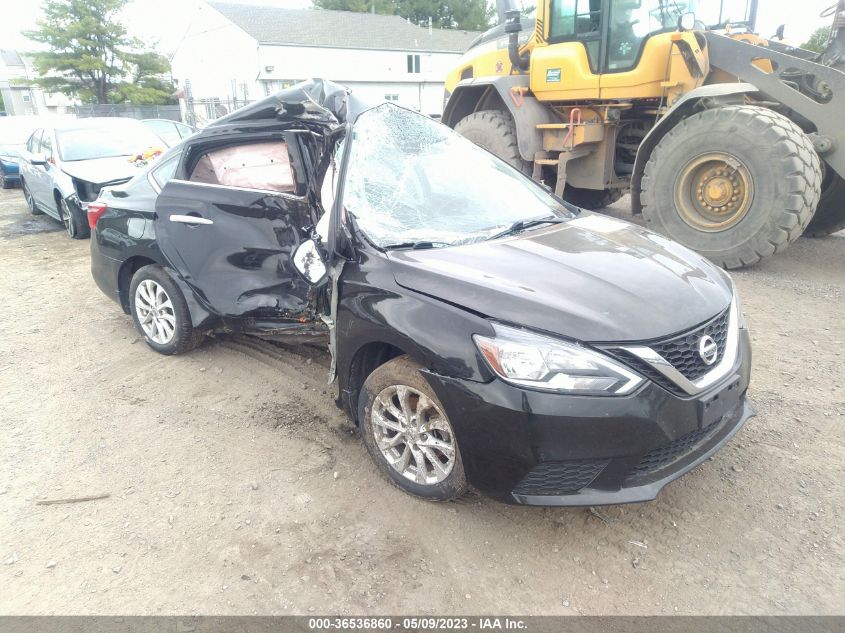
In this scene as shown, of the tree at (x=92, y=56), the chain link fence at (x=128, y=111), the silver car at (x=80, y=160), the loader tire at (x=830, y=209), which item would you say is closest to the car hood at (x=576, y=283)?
the loader tire at (x=830, y=209)

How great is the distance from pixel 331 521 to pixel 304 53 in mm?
38779

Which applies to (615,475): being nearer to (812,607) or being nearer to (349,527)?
(812,607)

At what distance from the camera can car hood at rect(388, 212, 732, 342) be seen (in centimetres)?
236

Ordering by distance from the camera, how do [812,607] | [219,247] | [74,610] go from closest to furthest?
1. [812,607]
2. [74,610]
3. [219,247]

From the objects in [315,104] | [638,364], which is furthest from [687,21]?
[638,364]

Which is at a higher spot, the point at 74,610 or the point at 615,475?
the point at 615,475

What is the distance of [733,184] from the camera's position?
588 cm

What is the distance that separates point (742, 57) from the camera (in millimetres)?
6289

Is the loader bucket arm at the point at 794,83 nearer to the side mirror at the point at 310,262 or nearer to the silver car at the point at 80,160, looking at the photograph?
the side mirror at the point at 310,262

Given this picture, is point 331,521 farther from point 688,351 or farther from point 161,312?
point 161,312

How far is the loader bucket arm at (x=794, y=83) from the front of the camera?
18.5 ft

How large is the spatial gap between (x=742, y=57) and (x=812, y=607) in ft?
19.5

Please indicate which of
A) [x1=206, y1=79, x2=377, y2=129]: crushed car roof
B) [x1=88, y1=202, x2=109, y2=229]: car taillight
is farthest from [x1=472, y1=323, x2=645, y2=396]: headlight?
[x1=88, y1=202, x2=109, y2=229]: car taillight

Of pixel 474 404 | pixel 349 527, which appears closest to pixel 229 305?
pixel 349 527
